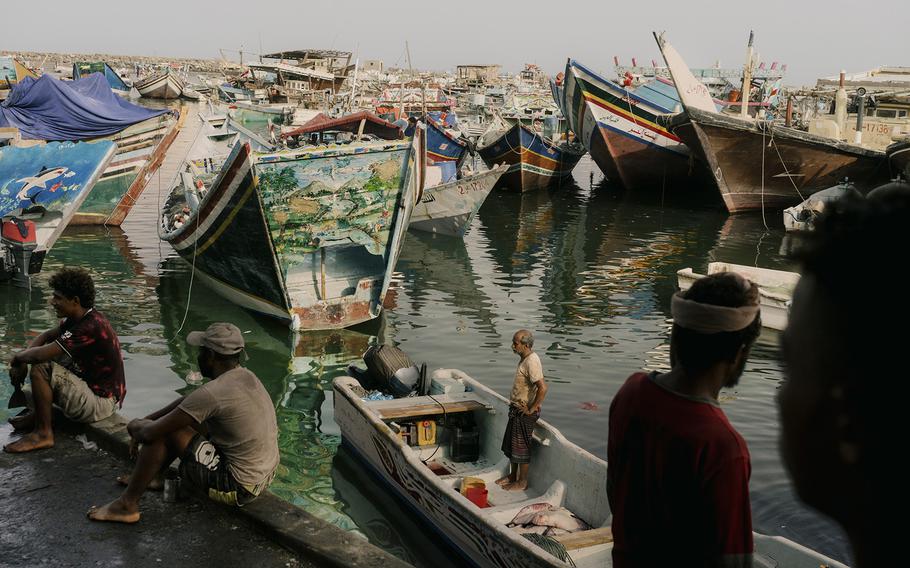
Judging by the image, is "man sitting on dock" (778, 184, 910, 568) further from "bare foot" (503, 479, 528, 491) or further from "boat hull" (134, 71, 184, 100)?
"boat hull" (134, 71, 184, 100)

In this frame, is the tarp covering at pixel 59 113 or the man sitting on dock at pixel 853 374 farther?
the tarp covering at pixel 59 113

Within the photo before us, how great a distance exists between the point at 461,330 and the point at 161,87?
1502 inches

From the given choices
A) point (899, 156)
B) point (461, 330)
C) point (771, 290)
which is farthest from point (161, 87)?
point (771, 290)

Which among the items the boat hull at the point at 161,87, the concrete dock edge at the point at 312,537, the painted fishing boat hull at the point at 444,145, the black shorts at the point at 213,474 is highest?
the boat hull at the point at 161,87

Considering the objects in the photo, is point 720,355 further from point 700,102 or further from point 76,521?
point 700,102

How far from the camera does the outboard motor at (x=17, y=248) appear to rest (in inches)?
527

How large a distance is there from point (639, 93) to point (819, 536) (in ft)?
82.6

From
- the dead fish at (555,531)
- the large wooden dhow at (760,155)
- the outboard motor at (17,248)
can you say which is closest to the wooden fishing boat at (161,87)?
the large wooden dhow at (760,155)

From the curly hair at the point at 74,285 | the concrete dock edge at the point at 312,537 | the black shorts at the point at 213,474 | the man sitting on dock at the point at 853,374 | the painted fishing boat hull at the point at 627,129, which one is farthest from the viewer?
the painted fishing boat hull at the point at 627,129

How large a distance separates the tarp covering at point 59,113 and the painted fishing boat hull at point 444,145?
944 centimetres

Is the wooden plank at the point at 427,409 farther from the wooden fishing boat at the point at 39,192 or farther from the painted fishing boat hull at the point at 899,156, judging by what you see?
the painted fishing boat hull at the point at 899,156

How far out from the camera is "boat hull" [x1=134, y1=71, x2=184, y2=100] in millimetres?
44938

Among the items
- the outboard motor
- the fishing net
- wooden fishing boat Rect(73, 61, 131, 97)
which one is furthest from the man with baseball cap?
wooden fishing boat Rect(73, 61, 131, 97)

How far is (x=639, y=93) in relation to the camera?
A: 1170 inches
